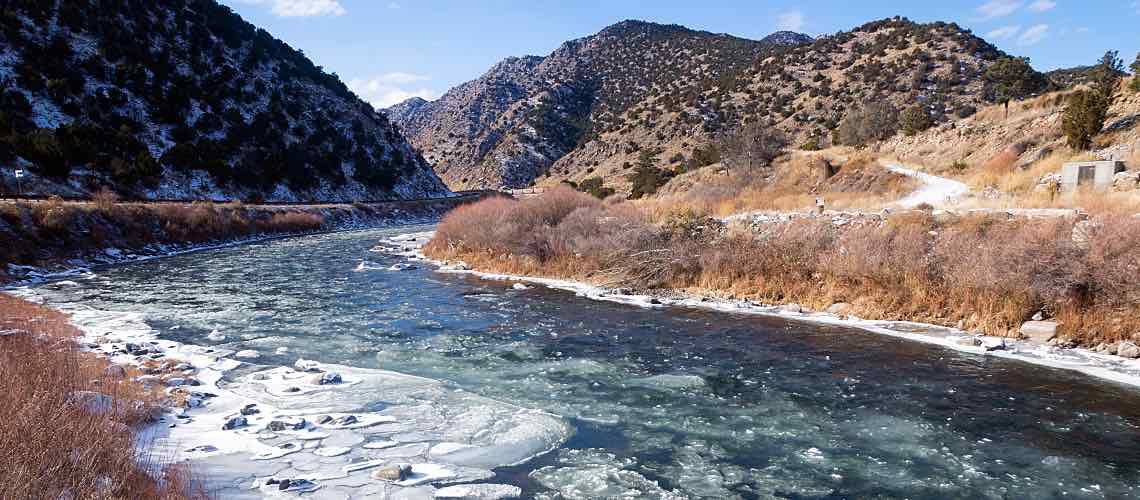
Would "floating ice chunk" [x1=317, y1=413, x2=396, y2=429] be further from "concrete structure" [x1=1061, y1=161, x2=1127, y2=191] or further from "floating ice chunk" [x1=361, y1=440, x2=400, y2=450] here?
"concrete structure" [x1=1061, y1=161, x2=1127, y2=191]

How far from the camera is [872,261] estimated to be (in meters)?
14.0

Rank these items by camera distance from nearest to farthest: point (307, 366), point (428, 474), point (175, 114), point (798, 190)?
point (428, 474)
point (307, 366)
point (798, 190)
point (175, 114)

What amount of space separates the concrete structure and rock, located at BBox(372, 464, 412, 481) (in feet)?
60.0

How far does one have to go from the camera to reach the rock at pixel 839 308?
13883 millimetres

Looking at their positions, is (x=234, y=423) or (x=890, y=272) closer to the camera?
(x=234, y=423)

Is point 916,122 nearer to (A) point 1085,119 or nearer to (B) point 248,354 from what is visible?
(A) point 1085,119

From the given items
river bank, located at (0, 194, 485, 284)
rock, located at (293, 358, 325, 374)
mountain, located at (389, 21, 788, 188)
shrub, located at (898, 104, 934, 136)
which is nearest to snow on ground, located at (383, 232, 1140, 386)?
rock, located at (293, 358, 325, 374)

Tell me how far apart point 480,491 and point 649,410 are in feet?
9.91

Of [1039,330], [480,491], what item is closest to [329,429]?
[480,491]

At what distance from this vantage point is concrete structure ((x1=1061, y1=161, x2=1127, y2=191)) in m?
16.4

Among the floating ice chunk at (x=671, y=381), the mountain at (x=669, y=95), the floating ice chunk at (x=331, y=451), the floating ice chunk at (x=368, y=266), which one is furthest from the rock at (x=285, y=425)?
the mountain at (x=669, y=95)

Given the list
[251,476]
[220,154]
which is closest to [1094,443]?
[251,476]

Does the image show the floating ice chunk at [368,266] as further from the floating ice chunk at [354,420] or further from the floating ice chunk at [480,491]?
the floating ice chunk at [480,491]

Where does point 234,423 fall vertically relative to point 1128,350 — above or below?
below
